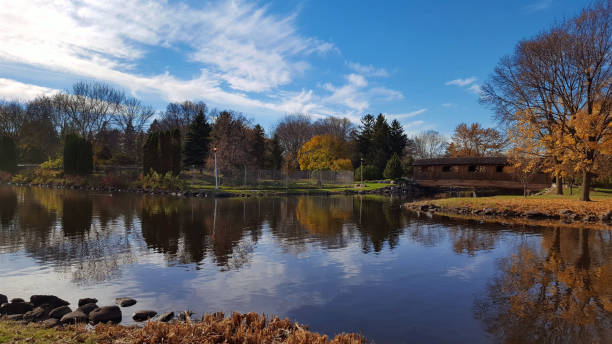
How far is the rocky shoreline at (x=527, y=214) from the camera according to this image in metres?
20.4

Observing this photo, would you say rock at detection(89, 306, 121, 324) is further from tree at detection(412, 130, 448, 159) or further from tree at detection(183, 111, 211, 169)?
tree at detection(412, 130, 448, 159)

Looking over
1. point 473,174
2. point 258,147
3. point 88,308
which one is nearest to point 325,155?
point 258,147

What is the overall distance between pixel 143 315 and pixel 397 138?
67.1m

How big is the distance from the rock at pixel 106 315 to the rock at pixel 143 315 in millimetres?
288

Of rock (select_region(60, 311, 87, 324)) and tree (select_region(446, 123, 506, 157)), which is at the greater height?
tree (select_region(446, 123, 506, 157))

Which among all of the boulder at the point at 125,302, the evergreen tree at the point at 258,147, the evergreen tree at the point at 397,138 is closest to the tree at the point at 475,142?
the evergreen tree at the point at 397,138

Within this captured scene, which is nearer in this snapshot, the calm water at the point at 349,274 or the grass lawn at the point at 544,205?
the calm water at the point at 349,274

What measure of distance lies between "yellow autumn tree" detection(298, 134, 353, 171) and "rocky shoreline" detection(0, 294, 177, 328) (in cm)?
5510

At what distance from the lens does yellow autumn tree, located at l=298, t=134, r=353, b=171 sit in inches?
2447

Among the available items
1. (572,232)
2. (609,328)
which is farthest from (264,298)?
(572,232)

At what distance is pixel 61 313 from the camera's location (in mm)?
6828

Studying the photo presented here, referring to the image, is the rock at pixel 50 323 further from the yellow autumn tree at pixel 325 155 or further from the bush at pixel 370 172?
the bush at pixel 370 172

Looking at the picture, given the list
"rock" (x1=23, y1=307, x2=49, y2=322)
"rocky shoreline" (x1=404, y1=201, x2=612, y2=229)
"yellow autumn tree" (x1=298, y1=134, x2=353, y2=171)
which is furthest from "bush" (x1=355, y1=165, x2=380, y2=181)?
"rock" (x1=23, y1=307, x2=49, y2=322)

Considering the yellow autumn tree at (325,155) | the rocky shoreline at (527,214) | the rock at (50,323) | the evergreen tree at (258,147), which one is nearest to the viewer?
the rock at (50,323)
